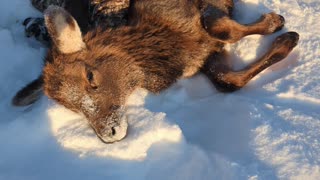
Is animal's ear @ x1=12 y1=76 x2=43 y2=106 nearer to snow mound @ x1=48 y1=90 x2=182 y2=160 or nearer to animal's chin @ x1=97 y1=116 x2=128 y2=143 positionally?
snow mound @ x1=48 y1=90 x2=182 y2=160

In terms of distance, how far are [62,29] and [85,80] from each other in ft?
1.50

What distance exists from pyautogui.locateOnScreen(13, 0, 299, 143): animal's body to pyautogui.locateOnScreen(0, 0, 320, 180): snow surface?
113mm

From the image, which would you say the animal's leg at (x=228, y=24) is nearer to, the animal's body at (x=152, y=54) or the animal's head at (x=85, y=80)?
the animal's body at (x=152, y=54)

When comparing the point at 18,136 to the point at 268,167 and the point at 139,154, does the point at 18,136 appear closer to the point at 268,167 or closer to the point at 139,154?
the point at 139,154

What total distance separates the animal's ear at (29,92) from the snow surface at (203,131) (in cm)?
8

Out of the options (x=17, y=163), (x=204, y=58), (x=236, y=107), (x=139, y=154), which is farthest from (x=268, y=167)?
(x=17, y=163)

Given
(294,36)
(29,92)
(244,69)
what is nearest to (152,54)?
(244,69)

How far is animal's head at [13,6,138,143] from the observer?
3.97 meters

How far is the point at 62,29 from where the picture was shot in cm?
384

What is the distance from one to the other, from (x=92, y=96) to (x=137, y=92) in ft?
1.60

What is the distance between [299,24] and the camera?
182 inches

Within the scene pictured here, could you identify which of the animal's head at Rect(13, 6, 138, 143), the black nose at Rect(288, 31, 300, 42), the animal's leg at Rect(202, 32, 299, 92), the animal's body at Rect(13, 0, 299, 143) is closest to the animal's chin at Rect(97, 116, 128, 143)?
the animal's head at Rect(13, 6, 138, 143)

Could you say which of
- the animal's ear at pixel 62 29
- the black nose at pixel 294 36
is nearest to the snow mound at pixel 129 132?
the animal's ear at pixel 62 29

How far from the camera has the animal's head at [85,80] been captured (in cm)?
397
